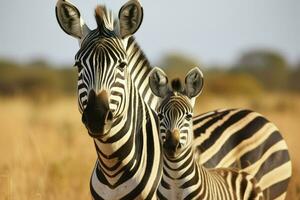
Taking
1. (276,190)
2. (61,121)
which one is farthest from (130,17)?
(61,121)

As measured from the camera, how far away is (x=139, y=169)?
6.55m

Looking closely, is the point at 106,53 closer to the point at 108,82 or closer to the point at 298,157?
the point at 108,82

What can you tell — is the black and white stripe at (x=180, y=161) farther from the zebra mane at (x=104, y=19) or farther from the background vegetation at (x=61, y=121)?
the background vegetation at (x=61, y=121)

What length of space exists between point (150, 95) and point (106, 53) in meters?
1.40

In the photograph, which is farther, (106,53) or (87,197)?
(87,197)

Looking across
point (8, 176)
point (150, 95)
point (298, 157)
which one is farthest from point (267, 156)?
point (298, 157)

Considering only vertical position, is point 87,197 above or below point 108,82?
below

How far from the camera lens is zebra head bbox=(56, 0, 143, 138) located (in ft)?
18.9

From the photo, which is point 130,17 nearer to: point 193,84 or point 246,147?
point 193,84

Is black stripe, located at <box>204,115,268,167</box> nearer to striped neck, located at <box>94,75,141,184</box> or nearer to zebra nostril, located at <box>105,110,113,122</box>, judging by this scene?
striped neck, located at <box>94,75,141,184</box>

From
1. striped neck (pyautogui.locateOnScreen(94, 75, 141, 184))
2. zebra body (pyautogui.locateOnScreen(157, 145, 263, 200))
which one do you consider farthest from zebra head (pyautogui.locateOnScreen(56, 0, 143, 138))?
zebra body (pyautogui.locateOnScreen(157, 145, 263, 200))

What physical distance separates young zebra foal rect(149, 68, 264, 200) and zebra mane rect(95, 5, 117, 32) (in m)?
0.60

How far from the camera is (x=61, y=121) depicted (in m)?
23.0

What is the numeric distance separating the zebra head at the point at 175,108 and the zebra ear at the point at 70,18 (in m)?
0.78
